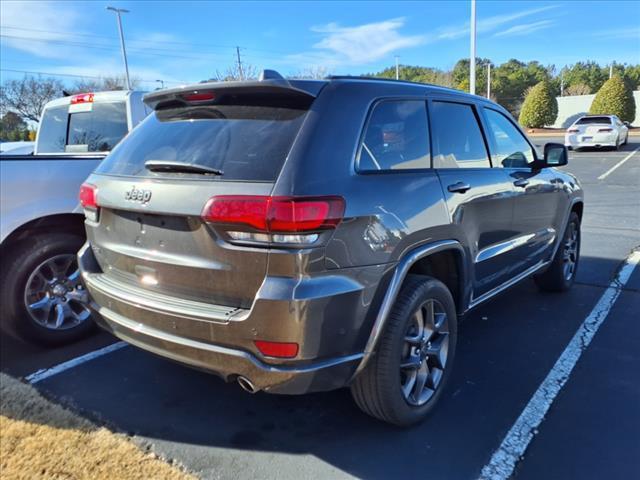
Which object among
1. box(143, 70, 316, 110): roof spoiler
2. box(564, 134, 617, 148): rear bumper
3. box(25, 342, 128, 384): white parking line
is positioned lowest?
box(25, 342, 128, 384): white parking line

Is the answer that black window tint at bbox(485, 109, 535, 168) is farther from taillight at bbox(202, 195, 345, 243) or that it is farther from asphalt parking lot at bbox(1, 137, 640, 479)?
taillight at bbox(202, 195, 345, 243)

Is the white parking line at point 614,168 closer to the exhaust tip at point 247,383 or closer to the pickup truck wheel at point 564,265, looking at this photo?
the pickup truck wheel at point 564,265

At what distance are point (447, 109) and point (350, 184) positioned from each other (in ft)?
4.32

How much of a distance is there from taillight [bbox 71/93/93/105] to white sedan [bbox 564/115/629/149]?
66.6 ft

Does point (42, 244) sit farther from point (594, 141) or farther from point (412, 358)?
point (594, 141)

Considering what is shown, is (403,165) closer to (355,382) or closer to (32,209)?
(355,382)

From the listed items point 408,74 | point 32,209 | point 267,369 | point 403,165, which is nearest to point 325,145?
point 403,165

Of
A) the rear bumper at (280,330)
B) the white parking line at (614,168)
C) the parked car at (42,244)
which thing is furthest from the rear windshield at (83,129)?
the white parking line at (614,168)

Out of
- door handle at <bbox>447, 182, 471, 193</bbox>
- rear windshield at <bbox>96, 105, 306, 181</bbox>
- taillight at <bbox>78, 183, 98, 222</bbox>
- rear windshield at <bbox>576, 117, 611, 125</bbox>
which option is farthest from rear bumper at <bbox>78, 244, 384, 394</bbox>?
rear windshield at <bbox>576, 117, 611, 125</bbox>

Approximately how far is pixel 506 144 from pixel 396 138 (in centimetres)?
158

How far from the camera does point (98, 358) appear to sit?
3736 millimetres

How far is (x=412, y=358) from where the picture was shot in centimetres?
279

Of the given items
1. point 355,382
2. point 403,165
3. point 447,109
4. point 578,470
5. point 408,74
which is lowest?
point 578,470

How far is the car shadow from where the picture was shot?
261 cm
